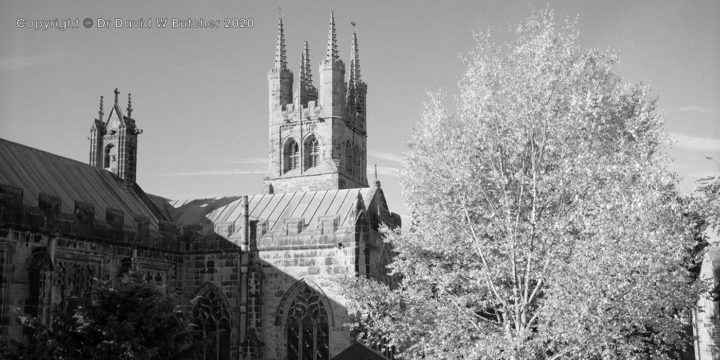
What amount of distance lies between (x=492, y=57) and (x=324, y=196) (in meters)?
10.8

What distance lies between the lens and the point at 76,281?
22391mm

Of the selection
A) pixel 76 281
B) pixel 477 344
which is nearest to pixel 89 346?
pixel 76 281

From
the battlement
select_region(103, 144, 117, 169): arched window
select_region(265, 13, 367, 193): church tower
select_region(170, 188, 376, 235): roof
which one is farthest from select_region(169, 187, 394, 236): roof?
the battlement

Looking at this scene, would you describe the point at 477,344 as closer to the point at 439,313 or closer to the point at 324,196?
the point at 439,313

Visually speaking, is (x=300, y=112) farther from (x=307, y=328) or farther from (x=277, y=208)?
(x=307, y=328)

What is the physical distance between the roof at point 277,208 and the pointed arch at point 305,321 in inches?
90.3

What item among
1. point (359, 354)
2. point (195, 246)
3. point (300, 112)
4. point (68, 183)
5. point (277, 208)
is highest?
point (300, 112)

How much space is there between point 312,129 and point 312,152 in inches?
60.8

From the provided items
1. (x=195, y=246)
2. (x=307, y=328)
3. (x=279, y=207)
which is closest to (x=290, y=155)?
(x=279, y=207)

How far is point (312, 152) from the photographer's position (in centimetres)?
5284

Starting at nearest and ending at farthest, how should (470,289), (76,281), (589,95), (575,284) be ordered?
(575,284)
(589,95)
(470,289)
(76,281)

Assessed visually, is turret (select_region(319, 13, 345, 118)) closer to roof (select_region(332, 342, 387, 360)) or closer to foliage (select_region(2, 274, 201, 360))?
foliage (select_region(2, 274, 201, 360))

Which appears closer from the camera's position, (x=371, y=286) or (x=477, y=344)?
(x=477, y=344)

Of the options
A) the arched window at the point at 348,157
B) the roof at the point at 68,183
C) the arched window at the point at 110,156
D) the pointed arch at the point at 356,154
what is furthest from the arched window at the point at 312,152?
the roof at the point at 68,183
